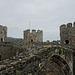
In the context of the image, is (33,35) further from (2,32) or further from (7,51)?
(7,51)

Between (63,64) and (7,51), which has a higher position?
(7,51)

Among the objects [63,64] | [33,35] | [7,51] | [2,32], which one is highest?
[2,32]

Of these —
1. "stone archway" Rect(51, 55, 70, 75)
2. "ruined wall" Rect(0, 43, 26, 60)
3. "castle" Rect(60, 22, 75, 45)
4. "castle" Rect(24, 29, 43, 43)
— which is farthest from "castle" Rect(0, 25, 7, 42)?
"stone archway" Rect(51, 55, 70, 75)

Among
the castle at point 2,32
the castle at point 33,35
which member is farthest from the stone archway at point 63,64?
the castle at point 2,32

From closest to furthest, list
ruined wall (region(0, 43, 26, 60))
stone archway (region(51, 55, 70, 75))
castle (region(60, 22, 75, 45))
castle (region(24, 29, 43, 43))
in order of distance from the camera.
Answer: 1. stone archway (region(51, 55, 70, 75))
2. ruined wall (region(0, 43, 26, 60))
3. castle (region(60, 22, 75, 45))
4. castle (region(24, 29, 43, 43))

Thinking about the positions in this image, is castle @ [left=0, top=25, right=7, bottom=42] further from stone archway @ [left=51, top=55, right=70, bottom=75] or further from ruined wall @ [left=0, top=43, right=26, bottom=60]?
stone archway @ [left=51, top=55, right=70, bottom=75]

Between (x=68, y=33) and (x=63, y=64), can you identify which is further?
(x=68, y=33)

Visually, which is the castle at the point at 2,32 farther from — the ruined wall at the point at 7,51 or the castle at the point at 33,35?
the ruined wall at the point at 7,51

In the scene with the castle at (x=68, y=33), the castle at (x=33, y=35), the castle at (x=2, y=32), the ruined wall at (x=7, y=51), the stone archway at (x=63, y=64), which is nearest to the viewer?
the stone archway at (x=63, y=64)

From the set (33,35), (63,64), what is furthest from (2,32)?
(63,64)

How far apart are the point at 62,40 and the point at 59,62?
338 inches

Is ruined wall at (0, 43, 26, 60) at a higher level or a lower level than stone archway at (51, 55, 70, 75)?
higher

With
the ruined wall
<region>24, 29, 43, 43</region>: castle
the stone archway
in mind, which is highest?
<region>24, 29, 43, 43</region>: castle

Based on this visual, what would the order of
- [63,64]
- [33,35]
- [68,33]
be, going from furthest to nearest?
[33,35]
[68,33]
[63,64]
